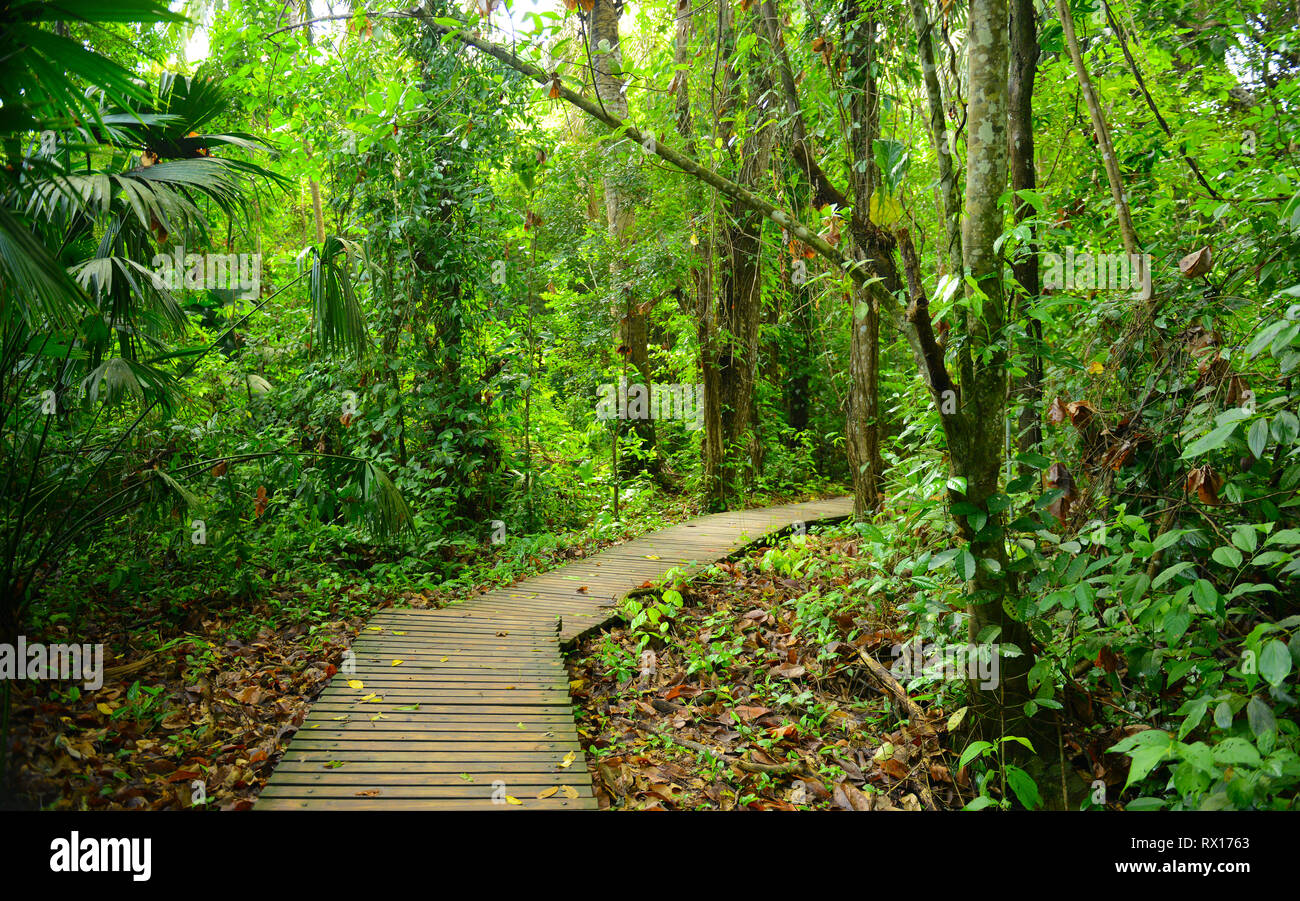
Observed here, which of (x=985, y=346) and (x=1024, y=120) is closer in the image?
(x=985, y=346)

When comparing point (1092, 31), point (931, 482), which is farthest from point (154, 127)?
point (1092, 31)

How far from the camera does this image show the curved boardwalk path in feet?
10.0

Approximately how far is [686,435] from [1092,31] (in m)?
7.36

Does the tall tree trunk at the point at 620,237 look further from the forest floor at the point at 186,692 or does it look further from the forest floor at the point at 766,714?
the forest floor at the point at 766,714

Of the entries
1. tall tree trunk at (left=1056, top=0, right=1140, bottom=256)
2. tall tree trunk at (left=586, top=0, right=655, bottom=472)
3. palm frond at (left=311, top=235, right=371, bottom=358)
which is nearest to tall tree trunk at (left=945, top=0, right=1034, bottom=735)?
tall tree trunk at (left=1056, top=0, right=1140, bottom=256)

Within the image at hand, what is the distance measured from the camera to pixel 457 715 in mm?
3793

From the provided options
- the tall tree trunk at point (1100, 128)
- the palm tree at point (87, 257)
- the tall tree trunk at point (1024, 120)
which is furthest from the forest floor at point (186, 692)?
the tall tree trunk at point (1100, 128)

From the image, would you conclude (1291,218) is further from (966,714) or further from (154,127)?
(154,127)

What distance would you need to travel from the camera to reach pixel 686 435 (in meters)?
11.9

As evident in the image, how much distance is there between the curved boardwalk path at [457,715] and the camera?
3057 millimetres

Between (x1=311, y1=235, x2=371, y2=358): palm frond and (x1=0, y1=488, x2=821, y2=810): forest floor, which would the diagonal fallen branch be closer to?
(x1=311, y1=235, x2=371, y2=358): palm frond

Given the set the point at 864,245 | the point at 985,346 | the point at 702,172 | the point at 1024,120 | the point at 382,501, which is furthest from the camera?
the point at 864,245

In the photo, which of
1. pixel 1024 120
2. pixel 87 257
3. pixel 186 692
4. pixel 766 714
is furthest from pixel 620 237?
pixel 186 692

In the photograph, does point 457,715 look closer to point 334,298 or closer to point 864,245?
point 334,298
